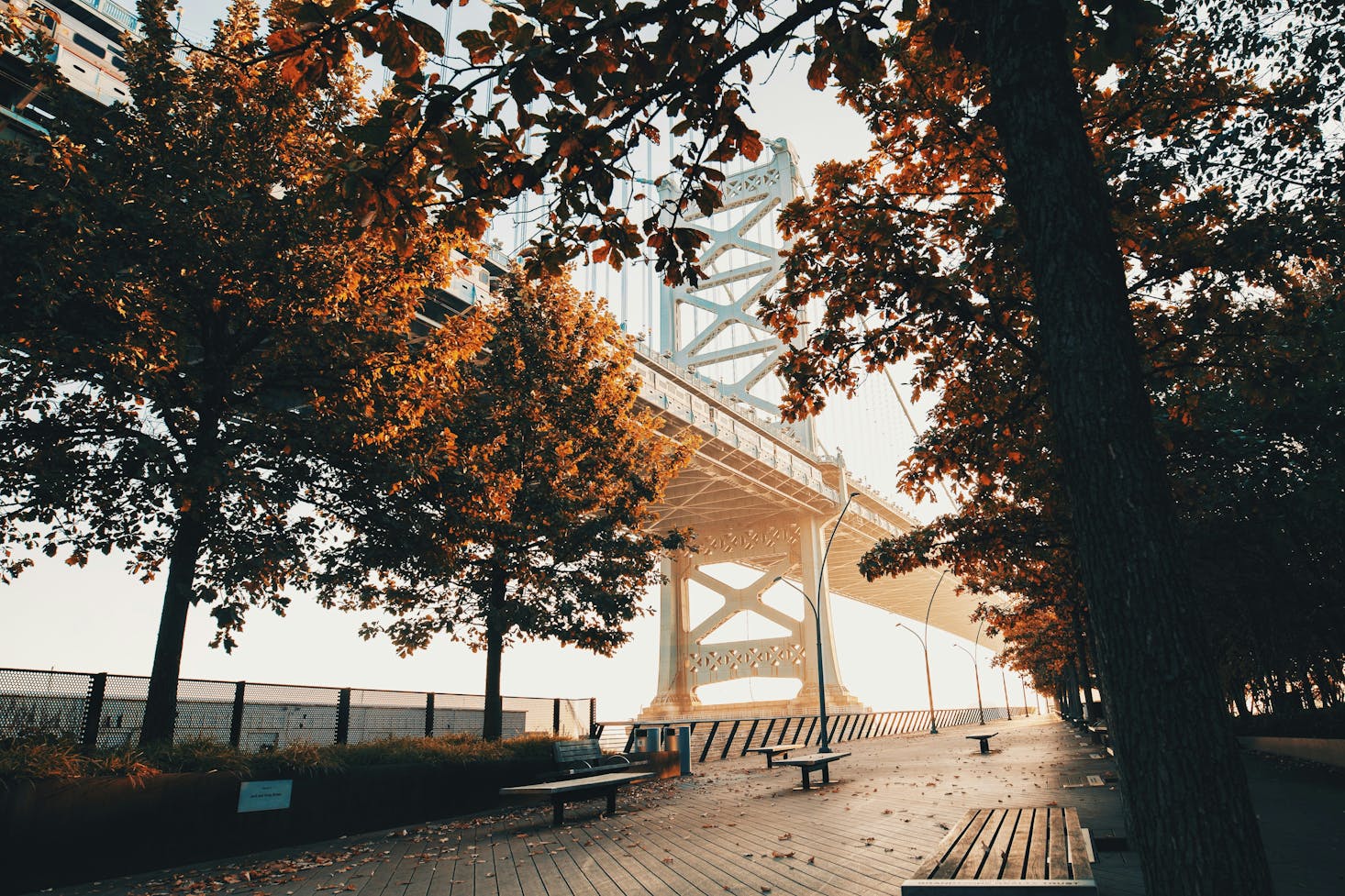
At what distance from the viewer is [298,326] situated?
9.38 m

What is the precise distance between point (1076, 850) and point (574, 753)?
963 cm

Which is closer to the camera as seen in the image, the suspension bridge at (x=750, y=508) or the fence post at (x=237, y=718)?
the fence post at (x=237, y=718)

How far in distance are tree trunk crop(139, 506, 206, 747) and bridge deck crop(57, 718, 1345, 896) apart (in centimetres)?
183

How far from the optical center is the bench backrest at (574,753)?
493 inches

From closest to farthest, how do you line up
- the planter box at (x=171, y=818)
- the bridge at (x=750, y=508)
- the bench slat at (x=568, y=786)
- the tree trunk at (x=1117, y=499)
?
the tree trunk at (x=1117, y=499) < the planter box at (x=171, y=818) < the bench slat at (x=568, y=786) < the bridge at (x=750, y=508)

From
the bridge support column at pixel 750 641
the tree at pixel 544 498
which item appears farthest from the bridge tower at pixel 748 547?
the tree at pixel 544 498

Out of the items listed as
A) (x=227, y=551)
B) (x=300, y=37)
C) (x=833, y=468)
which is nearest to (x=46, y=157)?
(x=227, y=551)

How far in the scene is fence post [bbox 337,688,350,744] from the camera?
1045 cm

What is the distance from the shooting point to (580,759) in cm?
1285

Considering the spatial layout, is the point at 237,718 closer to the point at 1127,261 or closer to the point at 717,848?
the point at 717,848

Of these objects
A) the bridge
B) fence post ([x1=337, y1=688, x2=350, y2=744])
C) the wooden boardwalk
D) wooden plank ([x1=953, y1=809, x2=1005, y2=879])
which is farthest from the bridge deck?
the bridge

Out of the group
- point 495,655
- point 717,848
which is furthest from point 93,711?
point 495,655

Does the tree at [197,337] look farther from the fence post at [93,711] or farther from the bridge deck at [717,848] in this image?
the bridge deck at [717,848]

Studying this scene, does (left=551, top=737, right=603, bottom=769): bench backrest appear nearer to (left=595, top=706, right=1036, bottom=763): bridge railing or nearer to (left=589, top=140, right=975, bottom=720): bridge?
(left=595, top=706, right=1036, bottom=763): bridge railing
